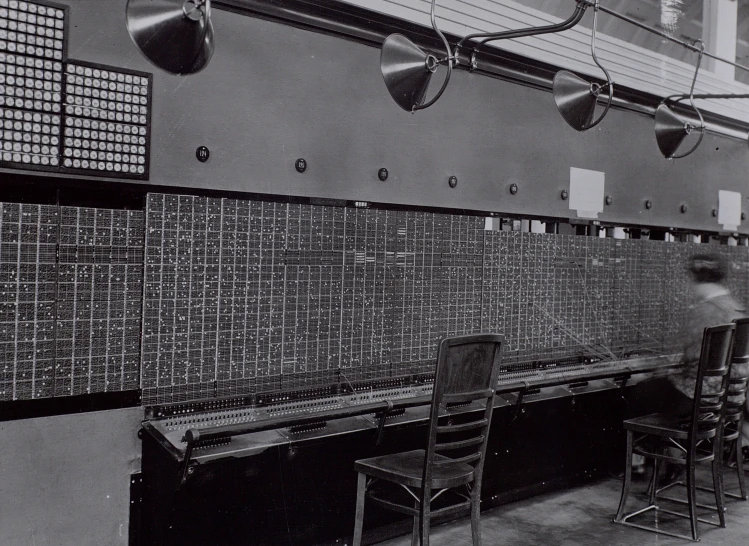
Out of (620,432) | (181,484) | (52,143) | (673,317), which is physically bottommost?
(620,432)

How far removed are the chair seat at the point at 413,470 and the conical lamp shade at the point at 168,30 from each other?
5.68ft

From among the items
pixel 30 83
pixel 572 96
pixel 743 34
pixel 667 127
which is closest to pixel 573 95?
pixel 572 96

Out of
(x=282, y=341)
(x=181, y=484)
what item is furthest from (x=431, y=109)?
(x=181, y=484)

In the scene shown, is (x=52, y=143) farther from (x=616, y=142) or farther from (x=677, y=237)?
(x=677, y=237)

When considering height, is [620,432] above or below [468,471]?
below

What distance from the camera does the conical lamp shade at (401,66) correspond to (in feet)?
10.3

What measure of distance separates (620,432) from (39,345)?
4207mm

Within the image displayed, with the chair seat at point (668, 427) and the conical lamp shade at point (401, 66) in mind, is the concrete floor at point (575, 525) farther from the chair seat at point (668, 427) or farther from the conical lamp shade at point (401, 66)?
the conical lamp shade at point (401, 66)

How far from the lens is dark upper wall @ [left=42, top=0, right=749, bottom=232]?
9.86 feet

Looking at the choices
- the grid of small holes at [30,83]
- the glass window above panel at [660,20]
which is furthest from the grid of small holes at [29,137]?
the glass window above panel at [660,20]

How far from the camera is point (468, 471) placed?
2.84m

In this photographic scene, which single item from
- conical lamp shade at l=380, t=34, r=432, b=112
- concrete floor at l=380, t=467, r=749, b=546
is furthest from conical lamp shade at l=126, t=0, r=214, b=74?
concrete floor at l=380, t=467, r=749, b=546

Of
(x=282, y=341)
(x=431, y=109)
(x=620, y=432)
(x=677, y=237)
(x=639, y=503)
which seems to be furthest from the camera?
(x=677, y=237)

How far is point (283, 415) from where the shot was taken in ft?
9.91
